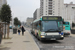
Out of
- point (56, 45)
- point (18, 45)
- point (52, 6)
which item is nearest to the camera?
point (18, 45)

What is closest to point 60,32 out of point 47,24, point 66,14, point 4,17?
point 47,24

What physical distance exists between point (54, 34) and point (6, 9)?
7571 millimetres

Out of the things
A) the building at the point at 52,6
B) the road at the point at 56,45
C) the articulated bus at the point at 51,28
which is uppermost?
the building at the point at 52,6

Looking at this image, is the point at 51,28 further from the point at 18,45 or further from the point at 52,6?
the point at 52,6

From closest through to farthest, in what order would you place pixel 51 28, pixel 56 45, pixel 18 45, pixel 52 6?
pixel 18 45
pixel 56 45
pixel 51 28
pixel 52 6

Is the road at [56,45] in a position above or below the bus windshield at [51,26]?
below

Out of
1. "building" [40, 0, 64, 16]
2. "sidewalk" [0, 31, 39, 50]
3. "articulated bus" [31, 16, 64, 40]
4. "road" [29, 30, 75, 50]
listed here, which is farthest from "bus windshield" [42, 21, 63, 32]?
"building" [40, 0, 64, 16]

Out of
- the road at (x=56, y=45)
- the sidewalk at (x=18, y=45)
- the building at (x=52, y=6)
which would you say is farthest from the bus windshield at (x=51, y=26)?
the building at (x=52, y=6)

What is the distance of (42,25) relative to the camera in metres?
12.9

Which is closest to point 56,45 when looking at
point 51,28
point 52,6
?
point 51,28

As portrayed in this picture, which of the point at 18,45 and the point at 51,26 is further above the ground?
the point at 51,26

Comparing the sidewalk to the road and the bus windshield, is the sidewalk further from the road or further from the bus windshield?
the bus windshield

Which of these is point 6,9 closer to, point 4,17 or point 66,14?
point 4,17

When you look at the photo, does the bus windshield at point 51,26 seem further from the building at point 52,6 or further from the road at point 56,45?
the building at point 52,6
